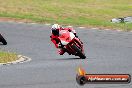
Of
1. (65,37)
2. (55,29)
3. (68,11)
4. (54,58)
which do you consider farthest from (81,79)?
(68,11)

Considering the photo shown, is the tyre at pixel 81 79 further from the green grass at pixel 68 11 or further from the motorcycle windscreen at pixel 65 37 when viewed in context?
the green grass at pixel 68 11

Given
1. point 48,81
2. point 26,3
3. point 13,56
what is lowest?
point 26,3

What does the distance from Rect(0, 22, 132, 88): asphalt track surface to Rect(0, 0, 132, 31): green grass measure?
2551 mm

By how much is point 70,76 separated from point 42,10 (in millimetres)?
26199

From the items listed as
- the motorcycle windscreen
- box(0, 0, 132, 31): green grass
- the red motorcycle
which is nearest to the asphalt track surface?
the red motorcycle

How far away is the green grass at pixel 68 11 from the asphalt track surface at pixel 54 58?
2.55m

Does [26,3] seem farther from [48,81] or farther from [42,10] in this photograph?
[48,81]

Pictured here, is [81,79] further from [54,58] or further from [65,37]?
[54,58]

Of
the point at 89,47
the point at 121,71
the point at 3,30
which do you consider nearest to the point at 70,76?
the point at 121,71

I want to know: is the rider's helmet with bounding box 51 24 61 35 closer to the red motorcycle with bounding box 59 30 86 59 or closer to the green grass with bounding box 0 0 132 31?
the red motorcycle with bounding box 59 30 86 59

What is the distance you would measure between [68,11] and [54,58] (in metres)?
19.9

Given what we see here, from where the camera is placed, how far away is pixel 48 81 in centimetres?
1240

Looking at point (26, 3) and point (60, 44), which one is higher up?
point (60, 44)

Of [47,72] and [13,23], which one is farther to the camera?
[13,23]
